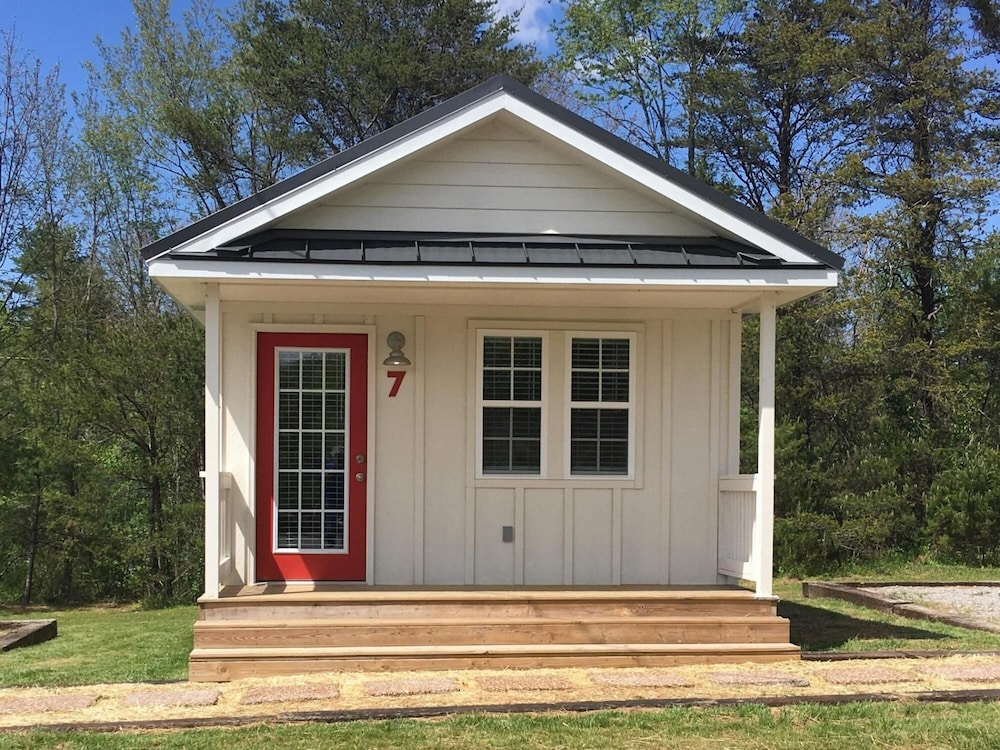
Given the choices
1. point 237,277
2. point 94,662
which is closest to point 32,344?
point 94,662

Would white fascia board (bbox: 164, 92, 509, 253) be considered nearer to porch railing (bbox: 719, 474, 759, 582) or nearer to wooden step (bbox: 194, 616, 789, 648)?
wooden step (bbox: 194, 616, 789, 648)

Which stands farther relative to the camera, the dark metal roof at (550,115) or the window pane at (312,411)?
the window pane at (312,411)

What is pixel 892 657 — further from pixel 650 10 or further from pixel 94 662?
pixel 650 10

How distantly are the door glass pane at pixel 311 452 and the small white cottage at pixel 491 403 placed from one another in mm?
18

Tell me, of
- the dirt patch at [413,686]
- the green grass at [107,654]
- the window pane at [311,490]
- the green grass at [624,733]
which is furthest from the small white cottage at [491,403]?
the green grass at [624,733]

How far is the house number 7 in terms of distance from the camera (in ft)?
25.6

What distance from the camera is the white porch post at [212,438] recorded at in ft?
22.0

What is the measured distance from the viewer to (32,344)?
16344 mm

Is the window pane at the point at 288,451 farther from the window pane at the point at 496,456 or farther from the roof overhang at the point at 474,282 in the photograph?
the window pane at the point at 496,456

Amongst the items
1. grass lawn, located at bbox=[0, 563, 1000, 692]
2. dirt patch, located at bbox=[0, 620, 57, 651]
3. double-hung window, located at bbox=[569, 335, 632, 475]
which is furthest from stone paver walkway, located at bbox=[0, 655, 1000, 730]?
dirt patch, located at bbox=[0, 620, 57, 651]

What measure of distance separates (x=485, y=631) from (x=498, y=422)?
5.88ft

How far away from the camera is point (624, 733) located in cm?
508

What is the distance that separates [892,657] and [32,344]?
14.6m

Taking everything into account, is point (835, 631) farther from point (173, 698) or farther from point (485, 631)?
point (173, 698)
